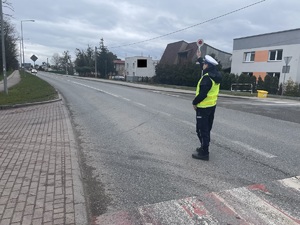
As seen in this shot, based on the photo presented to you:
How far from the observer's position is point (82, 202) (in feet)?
11.9

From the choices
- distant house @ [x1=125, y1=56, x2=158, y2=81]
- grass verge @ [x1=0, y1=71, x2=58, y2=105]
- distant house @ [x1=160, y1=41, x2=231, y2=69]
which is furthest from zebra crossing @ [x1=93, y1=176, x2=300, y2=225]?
distant house @ [x1=125, y1=56, x2=158, y2=81]

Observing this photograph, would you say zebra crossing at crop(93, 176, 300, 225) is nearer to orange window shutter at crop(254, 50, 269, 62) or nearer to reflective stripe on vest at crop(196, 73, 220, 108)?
reflective stripe on vest at crop(196, 73, 220, 108)

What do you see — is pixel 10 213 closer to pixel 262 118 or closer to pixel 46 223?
pixel 46 223

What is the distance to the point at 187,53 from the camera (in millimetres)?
52094

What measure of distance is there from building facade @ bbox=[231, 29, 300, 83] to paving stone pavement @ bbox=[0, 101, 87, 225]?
26901 millimetres

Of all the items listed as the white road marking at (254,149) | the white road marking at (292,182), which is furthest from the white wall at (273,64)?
the white road marking at (292,182)

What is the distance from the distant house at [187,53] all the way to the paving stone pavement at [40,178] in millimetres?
42512

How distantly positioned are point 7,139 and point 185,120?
219 inches

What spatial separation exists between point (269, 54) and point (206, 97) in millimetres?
32578

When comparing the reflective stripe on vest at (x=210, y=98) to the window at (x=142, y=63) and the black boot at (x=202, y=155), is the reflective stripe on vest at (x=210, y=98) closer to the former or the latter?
the black boot at (x=202, y=155)

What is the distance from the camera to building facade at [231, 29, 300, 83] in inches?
1216

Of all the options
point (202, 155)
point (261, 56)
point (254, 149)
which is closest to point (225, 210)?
point (202, 155)

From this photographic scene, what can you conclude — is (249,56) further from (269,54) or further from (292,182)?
(292,182)

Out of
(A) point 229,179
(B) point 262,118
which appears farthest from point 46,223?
(B) point 262,118
